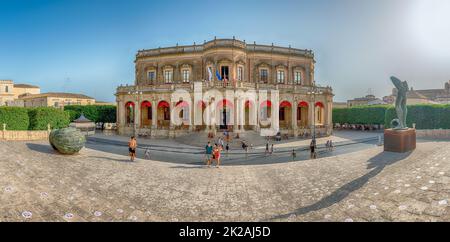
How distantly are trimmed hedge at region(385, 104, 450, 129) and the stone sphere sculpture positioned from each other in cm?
3713

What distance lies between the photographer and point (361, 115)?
42.2 meters

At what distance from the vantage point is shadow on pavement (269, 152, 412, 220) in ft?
22.3

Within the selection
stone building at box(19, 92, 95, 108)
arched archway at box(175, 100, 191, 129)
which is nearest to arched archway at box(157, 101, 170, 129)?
arched archway at box(175, 100, 191, 129)

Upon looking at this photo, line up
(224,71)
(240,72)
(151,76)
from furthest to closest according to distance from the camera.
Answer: (151,76), (240,72), (224,71)

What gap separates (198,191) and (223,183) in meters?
1.48

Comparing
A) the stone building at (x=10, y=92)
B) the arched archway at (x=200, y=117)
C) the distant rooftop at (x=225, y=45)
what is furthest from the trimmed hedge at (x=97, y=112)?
the stone building at (x=10, y=92)

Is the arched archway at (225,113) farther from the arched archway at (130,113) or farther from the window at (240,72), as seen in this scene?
the arched archway at (130,113)

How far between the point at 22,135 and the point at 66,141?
7.43 metres

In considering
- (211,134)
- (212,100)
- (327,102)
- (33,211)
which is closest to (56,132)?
(33,211)

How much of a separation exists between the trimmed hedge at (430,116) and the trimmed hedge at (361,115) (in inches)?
396

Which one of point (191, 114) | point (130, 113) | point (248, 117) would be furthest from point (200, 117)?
point (130, 113)

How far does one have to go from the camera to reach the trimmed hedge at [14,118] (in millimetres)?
20828

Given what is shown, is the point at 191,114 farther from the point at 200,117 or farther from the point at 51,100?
the point at 51,100
